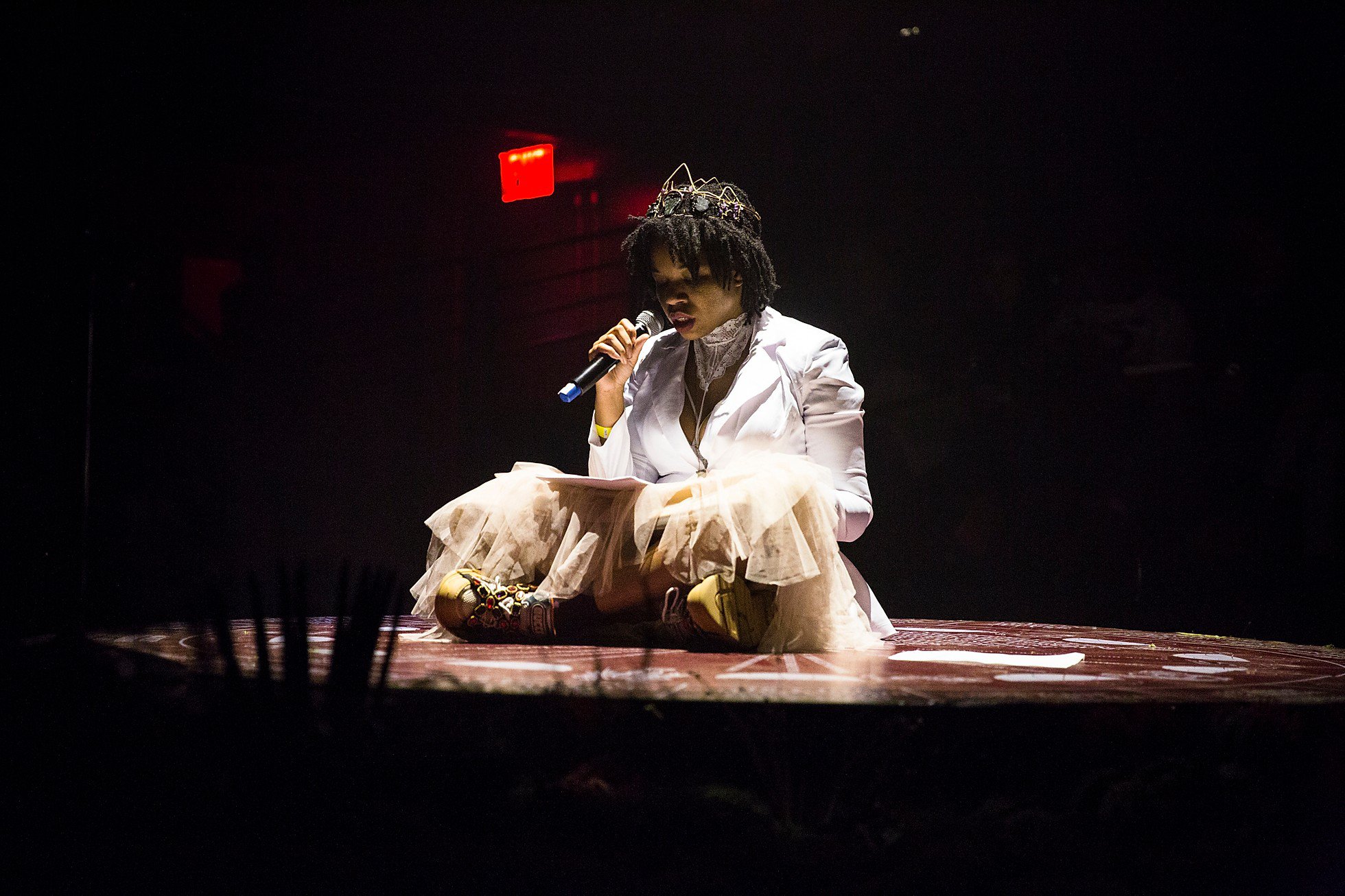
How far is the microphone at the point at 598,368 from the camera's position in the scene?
71.9 inches

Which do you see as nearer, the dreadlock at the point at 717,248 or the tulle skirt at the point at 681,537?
the tulle skirt at the point at 681,537

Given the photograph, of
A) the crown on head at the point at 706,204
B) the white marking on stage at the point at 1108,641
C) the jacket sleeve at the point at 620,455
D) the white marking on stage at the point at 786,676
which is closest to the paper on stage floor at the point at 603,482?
the jacket sleeve at the point at 620,455

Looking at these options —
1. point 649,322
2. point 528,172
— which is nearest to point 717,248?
point 649,322

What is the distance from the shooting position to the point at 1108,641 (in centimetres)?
209

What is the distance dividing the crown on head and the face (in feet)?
0.30

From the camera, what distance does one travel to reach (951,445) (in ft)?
10.4

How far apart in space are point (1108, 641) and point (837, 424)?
0.74 m

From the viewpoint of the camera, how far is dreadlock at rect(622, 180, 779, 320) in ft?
6.70

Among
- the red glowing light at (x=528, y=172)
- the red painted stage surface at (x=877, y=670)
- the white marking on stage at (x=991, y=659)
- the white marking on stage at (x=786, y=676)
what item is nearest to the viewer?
the red painted stage surface at (x=877, y=670)

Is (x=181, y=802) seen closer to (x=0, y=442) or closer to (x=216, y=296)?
(x=0, y=442)

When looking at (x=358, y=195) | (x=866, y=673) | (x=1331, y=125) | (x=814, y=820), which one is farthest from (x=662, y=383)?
(x=1331, y=125)

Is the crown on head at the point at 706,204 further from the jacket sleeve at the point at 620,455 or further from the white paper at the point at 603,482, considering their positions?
→ the white paper at the point at 603,482

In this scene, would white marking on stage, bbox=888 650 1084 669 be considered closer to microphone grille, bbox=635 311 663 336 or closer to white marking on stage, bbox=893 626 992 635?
white marking on stage, bbox=893 626 992 635

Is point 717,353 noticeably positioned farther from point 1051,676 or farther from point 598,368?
point 1051,676
